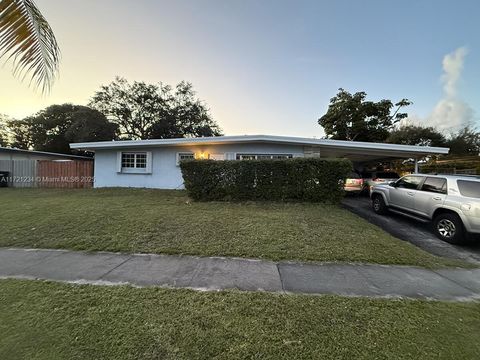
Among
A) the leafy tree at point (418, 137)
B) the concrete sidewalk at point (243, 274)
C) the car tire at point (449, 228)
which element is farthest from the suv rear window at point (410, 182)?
the leafy tree at point (418, 137)

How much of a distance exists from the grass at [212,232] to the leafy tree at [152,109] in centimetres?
1894

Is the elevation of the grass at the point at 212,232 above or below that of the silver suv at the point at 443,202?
below

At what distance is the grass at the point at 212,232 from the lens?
175 inches

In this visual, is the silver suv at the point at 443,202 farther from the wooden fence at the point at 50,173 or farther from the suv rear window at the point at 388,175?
the wooden fence at the point at 50,173

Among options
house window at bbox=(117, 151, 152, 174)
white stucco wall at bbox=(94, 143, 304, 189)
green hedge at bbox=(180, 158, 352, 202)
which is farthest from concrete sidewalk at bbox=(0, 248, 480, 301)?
house window at bbox=(117, 151, 152, 174)

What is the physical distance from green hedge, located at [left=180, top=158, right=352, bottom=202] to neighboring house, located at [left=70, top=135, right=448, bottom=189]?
264 centimetres

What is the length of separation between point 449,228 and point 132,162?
46.7 feet

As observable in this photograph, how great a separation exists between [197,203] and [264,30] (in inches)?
322

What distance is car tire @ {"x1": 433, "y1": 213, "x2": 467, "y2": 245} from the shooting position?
5449 millimetres

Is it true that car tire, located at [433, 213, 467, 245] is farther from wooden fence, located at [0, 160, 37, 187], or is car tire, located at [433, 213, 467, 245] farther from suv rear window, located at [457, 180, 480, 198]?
wooden fence, located at [0, 160, 37, 187]

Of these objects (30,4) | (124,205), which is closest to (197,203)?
(124,205)

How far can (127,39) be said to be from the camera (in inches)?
352

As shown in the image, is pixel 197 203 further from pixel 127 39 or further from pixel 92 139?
pixel 92 139

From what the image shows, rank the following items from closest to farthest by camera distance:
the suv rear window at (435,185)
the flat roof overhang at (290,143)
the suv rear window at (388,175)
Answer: the suv rear window at (435,185)
the flat roof overhang at (290,143)
the suv rear window at (388,175)
